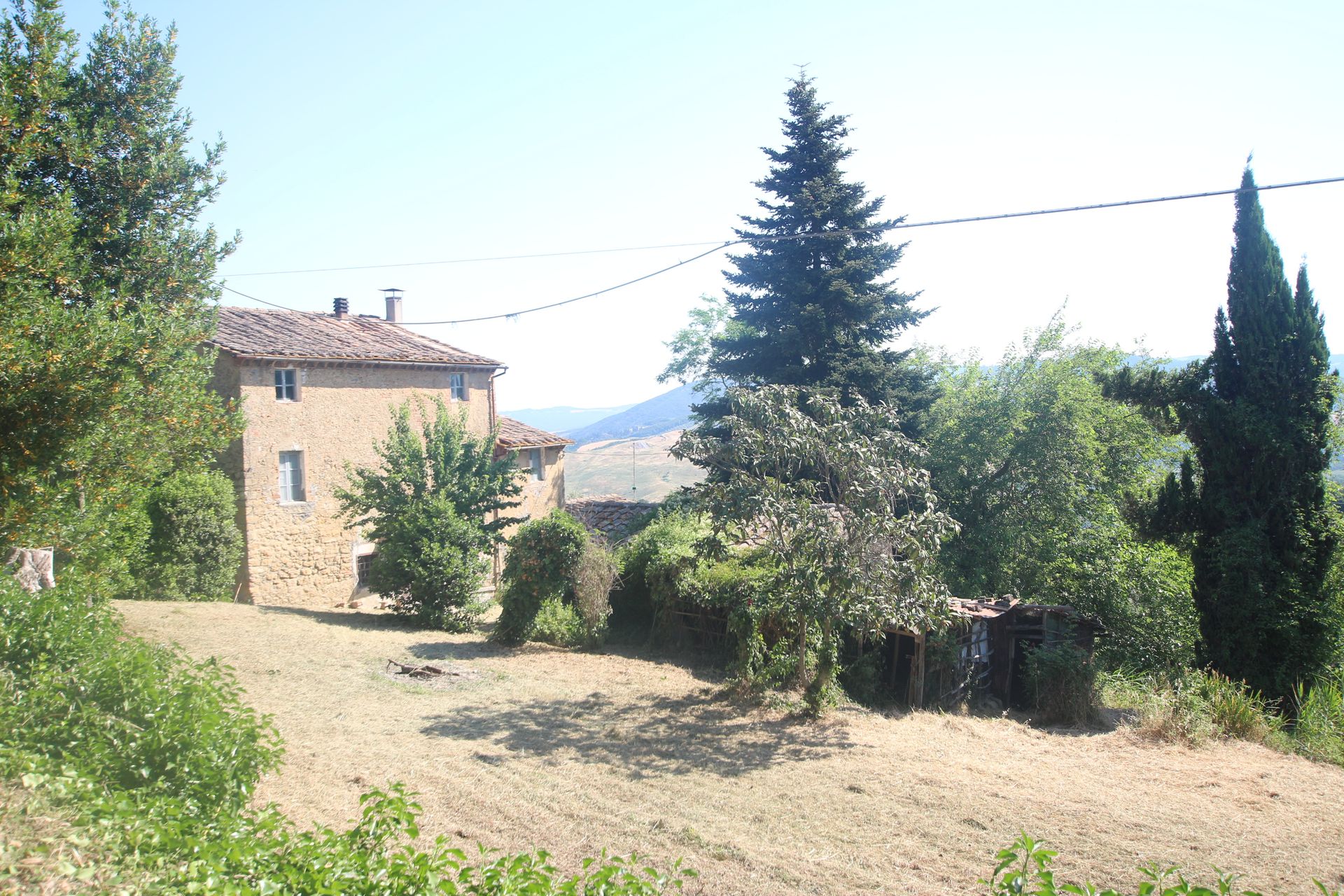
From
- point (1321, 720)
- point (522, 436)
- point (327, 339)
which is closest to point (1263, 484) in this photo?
point (1321, 720)

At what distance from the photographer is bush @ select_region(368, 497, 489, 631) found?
16.1 meters

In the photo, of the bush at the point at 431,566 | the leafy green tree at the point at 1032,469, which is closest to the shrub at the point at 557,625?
the bush at the point at 431,566

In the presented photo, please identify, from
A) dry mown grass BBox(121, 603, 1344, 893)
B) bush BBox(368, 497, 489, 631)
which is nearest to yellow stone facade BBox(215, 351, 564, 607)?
bush BBox(368, 497, 489, 631)

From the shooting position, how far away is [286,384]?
65.4ft

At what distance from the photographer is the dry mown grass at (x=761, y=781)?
6672mm

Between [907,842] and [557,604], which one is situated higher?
[557,604]

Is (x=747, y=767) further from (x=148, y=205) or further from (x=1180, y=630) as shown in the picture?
(x=148, y=205)

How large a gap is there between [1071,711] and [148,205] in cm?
1532

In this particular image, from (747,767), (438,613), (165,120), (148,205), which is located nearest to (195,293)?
(148,205)

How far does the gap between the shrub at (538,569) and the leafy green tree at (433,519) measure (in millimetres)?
1821

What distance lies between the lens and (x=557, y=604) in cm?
1501

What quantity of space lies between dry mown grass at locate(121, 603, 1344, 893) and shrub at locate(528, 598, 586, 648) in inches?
77.2

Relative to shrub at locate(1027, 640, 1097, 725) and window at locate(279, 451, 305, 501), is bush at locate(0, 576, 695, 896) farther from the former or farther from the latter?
window at locate(279, 451, 305, 501)

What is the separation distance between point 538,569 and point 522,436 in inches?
469
